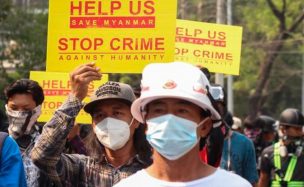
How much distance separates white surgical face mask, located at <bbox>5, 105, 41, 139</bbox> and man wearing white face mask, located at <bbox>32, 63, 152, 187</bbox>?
29.6 inches

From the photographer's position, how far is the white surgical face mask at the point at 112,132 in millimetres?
4602

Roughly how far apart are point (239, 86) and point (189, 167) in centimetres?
3491

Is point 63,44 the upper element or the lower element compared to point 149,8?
lower

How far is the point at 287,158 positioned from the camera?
8.94m

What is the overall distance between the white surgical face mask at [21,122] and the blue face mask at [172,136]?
6.73 ft

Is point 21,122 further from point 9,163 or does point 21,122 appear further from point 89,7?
point 89,7

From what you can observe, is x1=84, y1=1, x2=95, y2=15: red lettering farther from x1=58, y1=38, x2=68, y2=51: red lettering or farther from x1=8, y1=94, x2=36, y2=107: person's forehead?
x1=8, y1=94, x2=36, y2=107: person's forehead

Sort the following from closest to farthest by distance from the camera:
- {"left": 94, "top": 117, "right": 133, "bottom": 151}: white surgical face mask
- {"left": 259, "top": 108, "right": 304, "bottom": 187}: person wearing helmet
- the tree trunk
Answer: {"left": 94, "top": 117, "right": 133, "bottom": 151}: white surgical face mask, {"left": 259, "top": 108, "right": 304, "bottom": 187}: person wearing helmet, the tree trunk

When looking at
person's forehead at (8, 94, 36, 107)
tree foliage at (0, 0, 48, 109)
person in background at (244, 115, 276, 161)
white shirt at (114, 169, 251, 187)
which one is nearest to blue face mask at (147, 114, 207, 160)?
white shirt at (114, 169, 251, 187)

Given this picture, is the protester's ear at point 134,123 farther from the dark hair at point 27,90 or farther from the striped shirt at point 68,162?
the dark hair at point 27,90

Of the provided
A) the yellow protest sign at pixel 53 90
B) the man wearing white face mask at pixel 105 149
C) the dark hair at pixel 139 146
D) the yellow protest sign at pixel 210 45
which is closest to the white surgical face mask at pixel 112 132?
the man wearing white face mask at pixel 105 149

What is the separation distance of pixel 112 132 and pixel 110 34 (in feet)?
4.58

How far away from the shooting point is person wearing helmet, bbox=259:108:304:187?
29.1 feet

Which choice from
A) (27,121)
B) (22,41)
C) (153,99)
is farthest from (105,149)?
(22,41)
